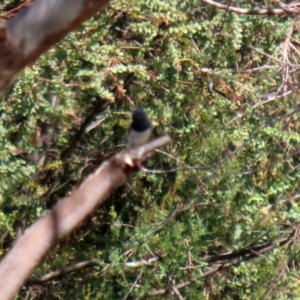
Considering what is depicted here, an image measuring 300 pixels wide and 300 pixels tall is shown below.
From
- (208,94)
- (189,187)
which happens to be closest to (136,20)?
(208,94)

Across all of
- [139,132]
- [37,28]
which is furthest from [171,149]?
[37,28]

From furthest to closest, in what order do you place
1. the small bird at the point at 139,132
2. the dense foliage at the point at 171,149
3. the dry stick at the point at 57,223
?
the dense foliage at the point at 171,149
the small bird at the point at 139,132
the dry stick at the point at 57,223

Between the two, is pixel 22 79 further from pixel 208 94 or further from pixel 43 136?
pixel 208 94

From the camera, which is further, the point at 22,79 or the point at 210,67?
the point at 210,67

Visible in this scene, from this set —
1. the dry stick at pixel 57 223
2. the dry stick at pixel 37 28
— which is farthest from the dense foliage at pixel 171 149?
the dry stick at pixel 57 223

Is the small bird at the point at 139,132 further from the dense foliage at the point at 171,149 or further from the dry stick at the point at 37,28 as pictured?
the dense foliage at the point at 171,149

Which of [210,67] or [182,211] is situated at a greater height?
[210,67]

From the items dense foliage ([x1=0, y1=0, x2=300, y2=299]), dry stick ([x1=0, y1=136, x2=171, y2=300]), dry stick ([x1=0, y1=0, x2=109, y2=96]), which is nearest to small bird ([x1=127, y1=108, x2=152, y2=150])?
dry stick ([x1=0, y1=136, x2=171, y2=300])
